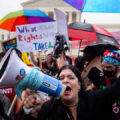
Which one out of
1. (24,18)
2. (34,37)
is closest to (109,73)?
(34,37)

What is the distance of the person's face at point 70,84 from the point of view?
6.27 feet

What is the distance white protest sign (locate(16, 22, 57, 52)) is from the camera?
3143 millimetres

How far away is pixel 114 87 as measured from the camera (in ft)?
5.98

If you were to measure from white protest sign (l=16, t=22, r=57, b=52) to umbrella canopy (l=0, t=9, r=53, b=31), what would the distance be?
141cm

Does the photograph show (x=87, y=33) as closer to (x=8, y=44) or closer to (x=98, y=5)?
(x=98, y=5)

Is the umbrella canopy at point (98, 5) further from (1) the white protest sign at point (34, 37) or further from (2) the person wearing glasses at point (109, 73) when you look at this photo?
(2) the person wearing glasses at point (109, 73)

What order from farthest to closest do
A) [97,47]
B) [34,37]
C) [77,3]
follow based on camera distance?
1. [77,3]
2. [97,47]
3. [34,37]

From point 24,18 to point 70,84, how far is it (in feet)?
10.8

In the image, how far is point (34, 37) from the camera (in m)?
3.21

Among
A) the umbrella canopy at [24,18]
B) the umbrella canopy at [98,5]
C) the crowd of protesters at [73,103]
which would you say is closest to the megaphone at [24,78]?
the crowd of protesters at [73,103]

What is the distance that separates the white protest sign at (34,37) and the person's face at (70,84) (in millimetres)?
1151

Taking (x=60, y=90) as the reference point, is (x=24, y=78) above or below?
above

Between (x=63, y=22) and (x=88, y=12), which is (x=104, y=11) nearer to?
(x=88, y=12)

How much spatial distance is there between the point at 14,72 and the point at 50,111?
0.56 m
